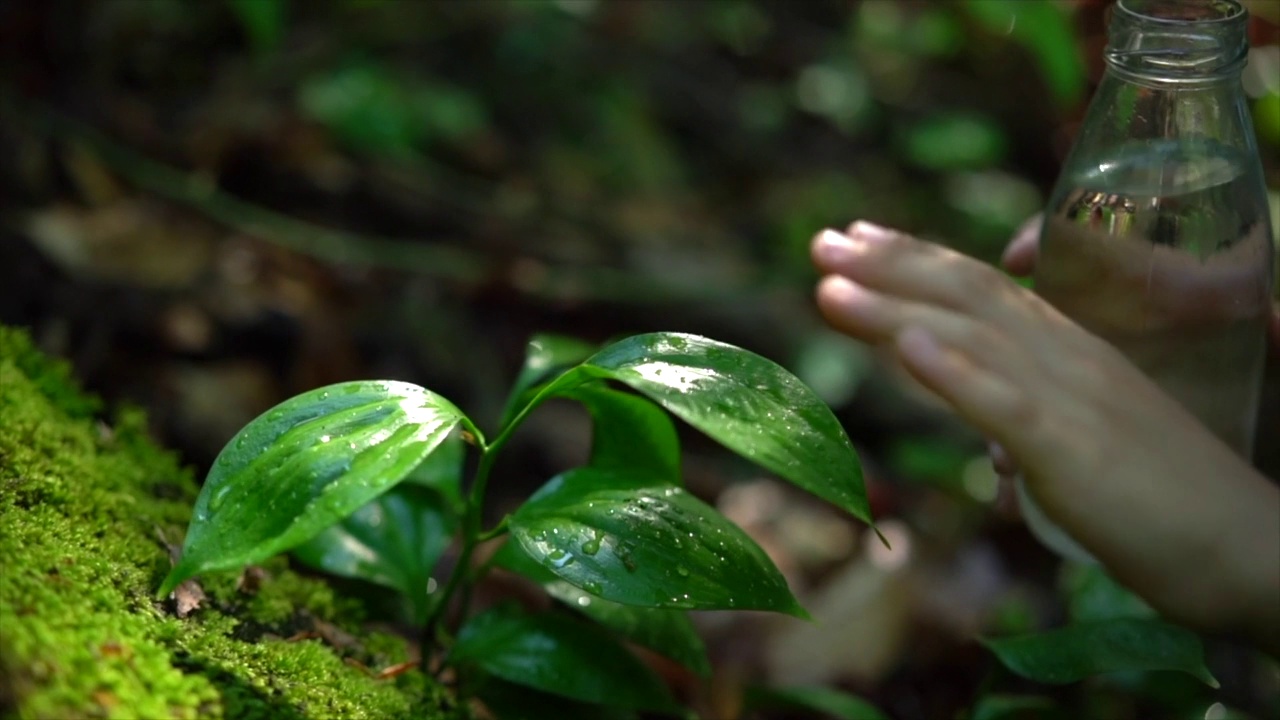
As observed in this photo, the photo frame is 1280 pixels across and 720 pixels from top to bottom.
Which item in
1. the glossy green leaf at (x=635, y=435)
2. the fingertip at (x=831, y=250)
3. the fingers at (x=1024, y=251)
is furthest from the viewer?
the fingers at (x=1024, y=251)

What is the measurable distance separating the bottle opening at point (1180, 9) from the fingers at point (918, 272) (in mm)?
279

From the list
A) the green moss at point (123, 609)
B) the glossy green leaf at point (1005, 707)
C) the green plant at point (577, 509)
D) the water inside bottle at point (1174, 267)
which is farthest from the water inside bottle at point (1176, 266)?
the green moss at point (123, 609)

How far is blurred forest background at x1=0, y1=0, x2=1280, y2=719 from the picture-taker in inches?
65.2

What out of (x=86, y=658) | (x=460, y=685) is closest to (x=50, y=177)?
(x=460, y=685)

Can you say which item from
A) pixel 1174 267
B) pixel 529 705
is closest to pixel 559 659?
pixel 529 705

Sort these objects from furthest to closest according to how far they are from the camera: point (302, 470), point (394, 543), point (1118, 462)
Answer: point (394, 543) < point (1118, 462) < point (302, 470)

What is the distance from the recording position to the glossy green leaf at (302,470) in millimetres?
698

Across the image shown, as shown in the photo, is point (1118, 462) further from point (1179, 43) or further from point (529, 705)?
point (529, 705)

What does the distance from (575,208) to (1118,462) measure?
5.81 ft

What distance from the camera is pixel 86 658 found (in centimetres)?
68

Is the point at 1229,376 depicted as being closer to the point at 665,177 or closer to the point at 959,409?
the point at 959,409

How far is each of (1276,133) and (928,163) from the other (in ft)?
2.73

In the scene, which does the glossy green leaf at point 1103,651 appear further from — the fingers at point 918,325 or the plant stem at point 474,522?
the plant stem at point 474,522

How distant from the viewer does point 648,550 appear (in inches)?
31.8
